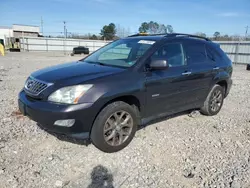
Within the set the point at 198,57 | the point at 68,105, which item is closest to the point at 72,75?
the point at 68,105

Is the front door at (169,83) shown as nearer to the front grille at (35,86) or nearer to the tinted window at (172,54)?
the tinted window at (172,54)

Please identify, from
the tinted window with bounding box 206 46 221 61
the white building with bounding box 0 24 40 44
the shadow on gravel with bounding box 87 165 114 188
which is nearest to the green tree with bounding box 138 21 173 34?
the tinted window with bounding box 206 46 221 61

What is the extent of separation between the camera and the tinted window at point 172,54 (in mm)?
3967

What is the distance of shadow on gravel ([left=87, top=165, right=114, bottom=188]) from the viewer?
273 centimetres

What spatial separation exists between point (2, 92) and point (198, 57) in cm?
581

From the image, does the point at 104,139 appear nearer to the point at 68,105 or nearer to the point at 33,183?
the point at 68,105

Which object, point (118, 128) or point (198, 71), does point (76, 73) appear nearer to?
point (118, 128)

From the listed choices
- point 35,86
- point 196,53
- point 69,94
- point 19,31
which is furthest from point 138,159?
point 19,31

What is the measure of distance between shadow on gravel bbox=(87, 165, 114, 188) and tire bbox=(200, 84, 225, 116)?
120 inches

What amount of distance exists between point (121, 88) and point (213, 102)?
9.46 ft

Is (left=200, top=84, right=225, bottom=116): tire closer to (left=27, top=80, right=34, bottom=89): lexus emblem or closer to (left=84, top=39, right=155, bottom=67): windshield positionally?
(left=84, top=39, right=155, bottom=67): windshield

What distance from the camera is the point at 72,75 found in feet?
11.0

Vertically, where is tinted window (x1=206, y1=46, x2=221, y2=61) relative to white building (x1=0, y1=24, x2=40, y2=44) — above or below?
below

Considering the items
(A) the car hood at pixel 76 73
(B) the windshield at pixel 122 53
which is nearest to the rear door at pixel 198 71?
(B) the windshield at pixel 122 53
